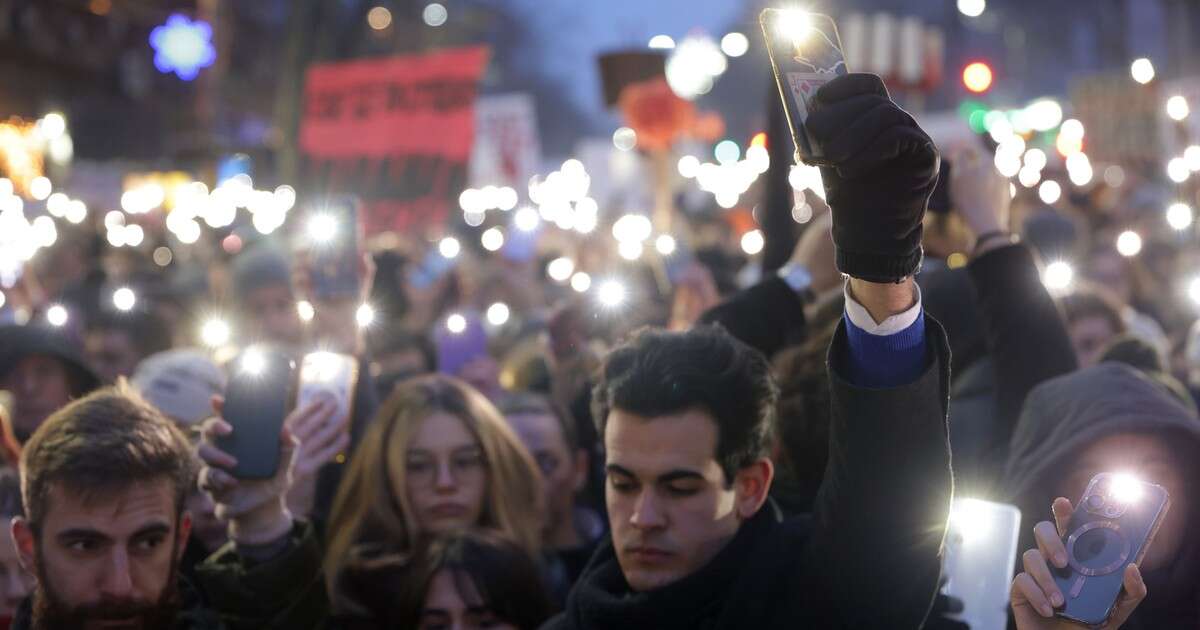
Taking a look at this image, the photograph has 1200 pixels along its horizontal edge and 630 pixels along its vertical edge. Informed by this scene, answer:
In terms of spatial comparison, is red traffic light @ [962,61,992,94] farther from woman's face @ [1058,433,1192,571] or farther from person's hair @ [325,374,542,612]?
woman's face @ [1058,433,1192,571]

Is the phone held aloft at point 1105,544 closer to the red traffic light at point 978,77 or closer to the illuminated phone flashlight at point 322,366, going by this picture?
the illuminated phone flashlight at point 322,366

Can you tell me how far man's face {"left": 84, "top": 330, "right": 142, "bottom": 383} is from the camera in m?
6.73

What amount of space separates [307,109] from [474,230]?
1583mm

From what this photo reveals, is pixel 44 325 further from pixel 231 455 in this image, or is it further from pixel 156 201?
pixel 156 201

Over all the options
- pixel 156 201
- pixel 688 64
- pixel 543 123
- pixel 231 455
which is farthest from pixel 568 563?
pixel 543 123

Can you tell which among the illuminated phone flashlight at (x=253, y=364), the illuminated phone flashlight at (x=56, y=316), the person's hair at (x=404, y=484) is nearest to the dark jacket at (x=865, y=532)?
the illuminated phone flashlight at (x=253, y=364)

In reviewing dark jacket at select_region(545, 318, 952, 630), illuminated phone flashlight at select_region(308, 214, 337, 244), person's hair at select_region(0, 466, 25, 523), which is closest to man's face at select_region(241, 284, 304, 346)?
illuminated phone flashlight at select_region(308, 214, 337, 244)

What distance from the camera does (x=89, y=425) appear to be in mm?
3465

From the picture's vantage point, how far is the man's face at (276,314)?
21.4ft

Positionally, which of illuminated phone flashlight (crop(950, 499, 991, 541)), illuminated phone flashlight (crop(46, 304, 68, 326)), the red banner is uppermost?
the red banner

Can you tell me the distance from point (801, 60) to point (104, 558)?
70.1 inches

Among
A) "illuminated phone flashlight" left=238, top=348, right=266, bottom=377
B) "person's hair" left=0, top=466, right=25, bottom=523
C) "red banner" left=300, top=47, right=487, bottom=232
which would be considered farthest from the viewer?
"red banner" left=300, top=47, right=487, bottom=232

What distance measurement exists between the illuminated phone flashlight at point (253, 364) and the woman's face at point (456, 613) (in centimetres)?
91

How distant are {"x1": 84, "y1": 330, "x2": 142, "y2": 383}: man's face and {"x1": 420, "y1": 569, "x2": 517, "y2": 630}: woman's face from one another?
2.86 meters
